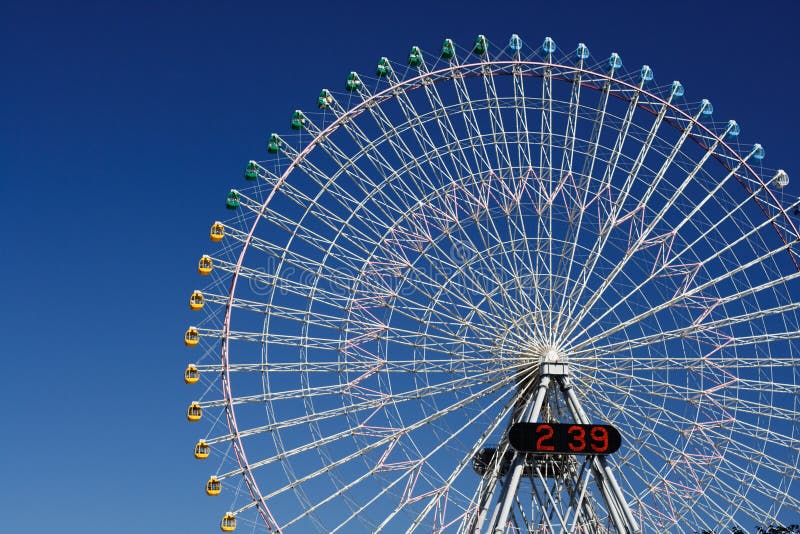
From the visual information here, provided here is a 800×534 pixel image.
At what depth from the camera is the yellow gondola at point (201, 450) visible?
2040 inches

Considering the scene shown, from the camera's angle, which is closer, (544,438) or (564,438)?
(544,438)

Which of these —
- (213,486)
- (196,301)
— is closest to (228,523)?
(213,486)

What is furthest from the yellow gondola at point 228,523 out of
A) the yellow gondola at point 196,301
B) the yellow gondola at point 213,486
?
the yellow gondola at point 196,301

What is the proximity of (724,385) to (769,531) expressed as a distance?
1484cm

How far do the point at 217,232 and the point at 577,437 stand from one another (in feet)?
63.0

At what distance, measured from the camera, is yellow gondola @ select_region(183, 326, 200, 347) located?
53062 millimetres

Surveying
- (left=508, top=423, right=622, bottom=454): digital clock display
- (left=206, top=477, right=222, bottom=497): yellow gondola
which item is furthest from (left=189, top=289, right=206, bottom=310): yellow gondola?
(left=508, top=423, right=622, bottom=454): digital clock display

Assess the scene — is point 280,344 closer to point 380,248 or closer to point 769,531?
point 380,248

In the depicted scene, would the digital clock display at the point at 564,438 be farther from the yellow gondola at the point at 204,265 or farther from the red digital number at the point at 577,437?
the yellow gondola at the point at 204,265

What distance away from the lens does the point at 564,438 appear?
174 ft

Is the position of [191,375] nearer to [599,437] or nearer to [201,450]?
[201,450]

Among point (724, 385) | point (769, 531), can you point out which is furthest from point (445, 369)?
point (769, 531)

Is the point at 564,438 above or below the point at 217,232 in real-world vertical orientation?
below

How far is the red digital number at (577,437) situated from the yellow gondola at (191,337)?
57.4 feet
